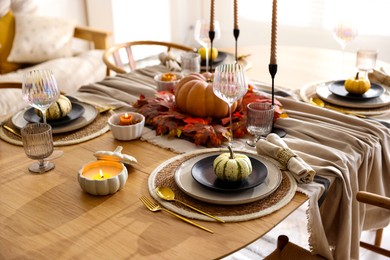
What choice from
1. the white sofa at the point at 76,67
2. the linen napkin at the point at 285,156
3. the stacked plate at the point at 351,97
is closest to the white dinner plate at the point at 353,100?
the stacked plate at the point at 351,97

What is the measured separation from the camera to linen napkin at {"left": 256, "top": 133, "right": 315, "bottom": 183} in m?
1.20

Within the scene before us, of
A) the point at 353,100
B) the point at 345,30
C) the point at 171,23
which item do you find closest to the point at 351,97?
the point at 353,100

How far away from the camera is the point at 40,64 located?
3211 millimetres

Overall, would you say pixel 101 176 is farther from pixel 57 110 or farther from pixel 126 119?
pixel 57 110

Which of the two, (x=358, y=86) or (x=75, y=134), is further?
(x=358, y=86)

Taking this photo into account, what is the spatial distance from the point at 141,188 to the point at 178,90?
17.6 inches

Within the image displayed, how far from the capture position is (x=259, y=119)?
4.54 feet

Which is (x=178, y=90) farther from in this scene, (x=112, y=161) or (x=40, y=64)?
(x=40, y=64)

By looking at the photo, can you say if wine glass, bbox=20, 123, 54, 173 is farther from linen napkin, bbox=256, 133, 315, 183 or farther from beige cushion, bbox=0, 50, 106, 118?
beige cushion, bbox=0, 50, 106, 118

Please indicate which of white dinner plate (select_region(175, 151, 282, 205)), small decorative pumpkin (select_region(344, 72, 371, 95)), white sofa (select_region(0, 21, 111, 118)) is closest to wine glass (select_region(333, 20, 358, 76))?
small decorative pumpkin (select_region(344, 72, 371, 95))

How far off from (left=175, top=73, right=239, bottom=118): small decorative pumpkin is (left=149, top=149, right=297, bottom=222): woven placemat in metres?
0.33

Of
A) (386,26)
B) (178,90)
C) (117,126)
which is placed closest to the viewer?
(117,126)

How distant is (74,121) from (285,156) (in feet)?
2.31

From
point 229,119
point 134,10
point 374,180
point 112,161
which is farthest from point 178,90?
point 134,10
